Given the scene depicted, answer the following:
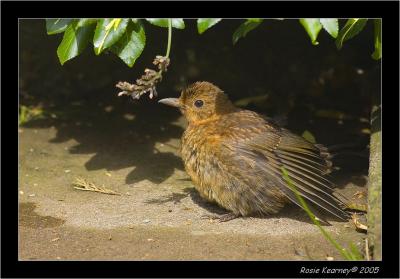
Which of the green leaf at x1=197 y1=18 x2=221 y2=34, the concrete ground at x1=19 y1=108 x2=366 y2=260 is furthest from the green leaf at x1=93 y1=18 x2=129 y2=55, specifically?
the concrete ground at x1=19 y1=108 x2=366 y2=260

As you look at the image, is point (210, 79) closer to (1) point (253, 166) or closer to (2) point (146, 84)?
(1) point (253, 166)

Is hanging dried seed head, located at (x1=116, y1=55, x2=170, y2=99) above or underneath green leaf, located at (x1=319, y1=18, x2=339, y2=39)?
underneath

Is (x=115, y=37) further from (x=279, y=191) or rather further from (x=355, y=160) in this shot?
(x=355, y=160)

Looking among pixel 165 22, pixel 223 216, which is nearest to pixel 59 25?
pixel 165 22

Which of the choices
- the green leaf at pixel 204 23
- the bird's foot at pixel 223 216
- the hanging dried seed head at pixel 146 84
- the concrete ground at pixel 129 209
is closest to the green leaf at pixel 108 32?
the hanging dried seed head at pixel 146 84

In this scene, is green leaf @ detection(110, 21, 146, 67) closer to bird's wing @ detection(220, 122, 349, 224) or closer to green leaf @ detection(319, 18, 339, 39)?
bird's wing @ detection(220, 122, 349, 224)

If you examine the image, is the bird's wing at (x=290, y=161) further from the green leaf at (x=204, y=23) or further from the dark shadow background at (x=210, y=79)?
the dark shadow background at (x=210, y=79)
